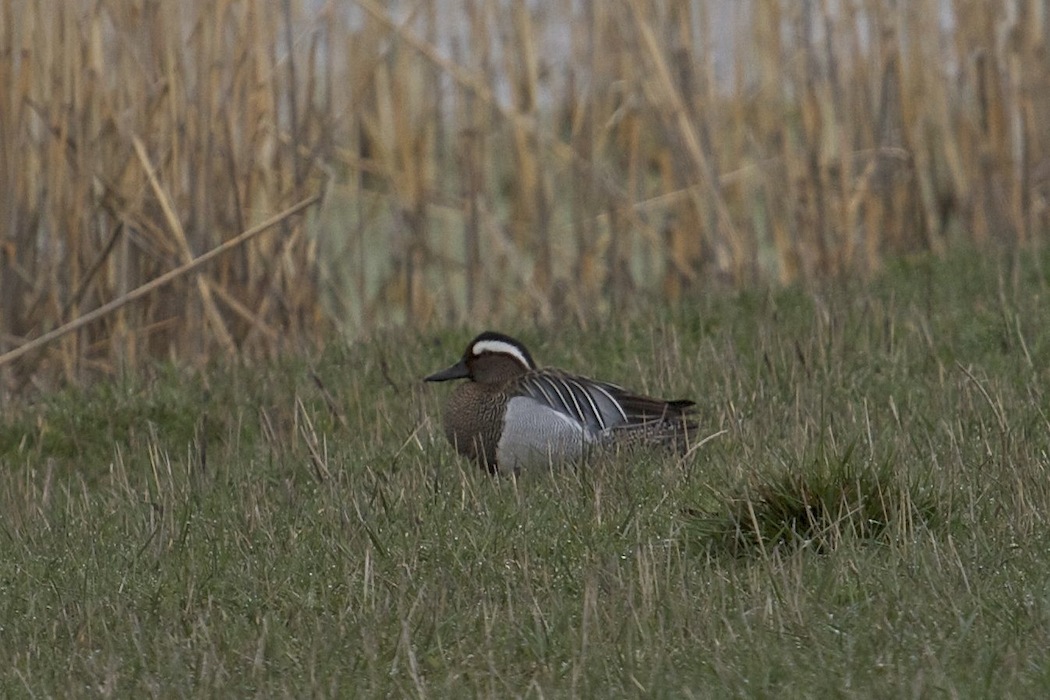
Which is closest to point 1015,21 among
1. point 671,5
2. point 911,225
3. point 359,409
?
point 911,225

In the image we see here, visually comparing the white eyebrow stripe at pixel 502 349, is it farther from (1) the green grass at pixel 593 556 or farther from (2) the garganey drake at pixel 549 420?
(1) the green grass at pixel 593 556

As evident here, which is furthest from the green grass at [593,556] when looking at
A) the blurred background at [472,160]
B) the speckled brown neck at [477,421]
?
the blurred background at [472,160]

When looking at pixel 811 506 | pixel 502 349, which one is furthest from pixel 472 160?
pixel 811 506

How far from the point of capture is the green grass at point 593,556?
3.32 m

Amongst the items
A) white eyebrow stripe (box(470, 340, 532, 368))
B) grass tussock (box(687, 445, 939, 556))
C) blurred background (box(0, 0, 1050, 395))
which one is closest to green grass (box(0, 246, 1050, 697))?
grass tussock (box(687, 445, 939, 556))

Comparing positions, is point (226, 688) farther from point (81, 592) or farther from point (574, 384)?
point (574, 384)

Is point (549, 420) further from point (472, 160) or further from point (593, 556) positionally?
point (472, 160)

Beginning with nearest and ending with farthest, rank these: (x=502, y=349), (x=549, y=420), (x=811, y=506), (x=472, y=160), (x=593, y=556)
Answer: (x=593, y=556)
(x=811, y=506)
(x=549, y=420)
(x=502, y=349)
(x=472, y=160)

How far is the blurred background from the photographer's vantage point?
24.6 ft

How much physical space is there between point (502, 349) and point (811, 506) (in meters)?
1.81

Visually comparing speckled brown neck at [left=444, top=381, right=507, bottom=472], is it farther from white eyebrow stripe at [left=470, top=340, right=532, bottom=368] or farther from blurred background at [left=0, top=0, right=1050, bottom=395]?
blurred background at [left=0, top=0, right=1050, bottom=395]

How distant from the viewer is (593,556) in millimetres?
3961

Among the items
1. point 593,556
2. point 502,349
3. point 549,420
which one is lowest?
point 593,556

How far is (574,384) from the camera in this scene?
5477 mm
